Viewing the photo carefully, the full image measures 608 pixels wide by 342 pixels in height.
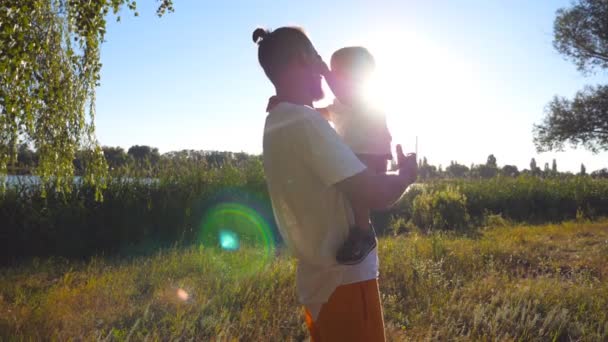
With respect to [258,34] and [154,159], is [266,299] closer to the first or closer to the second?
[258,34]

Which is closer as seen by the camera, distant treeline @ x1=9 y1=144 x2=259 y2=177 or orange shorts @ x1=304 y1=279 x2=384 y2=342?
orange shorts @ x1=304 y1=279 x2=384 y2=342

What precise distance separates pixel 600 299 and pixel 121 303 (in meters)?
4.81

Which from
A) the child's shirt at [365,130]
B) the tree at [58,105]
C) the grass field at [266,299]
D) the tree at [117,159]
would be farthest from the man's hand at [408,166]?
the tree at [117,159]

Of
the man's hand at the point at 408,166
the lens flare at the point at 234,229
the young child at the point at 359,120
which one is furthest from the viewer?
the lens flare at the point at 234,229

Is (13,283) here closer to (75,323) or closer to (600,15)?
(75,323)

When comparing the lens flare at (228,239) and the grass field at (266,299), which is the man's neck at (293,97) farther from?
the lens flare at (228,239)

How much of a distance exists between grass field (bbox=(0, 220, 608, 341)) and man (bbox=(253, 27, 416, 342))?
217 centimetres

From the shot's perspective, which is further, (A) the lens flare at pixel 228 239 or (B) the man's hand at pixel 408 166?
(A) the lens flare at pixel 228 239

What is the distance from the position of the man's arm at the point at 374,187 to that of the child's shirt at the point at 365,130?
0.31 metres

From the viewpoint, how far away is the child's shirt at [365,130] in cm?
185

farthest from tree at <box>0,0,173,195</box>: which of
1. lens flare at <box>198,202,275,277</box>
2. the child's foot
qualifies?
the child's foot

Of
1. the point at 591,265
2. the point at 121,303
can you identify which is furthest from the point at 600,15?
the point at 121,303

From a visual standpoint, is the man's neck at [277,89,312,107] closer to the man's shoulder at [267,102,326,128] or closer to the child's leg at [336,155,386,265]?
the man's shoulder at [267,102,326,128]

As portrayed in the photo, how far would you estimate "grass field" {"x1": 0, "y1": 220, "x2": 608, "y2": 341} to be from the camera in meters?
3.90
